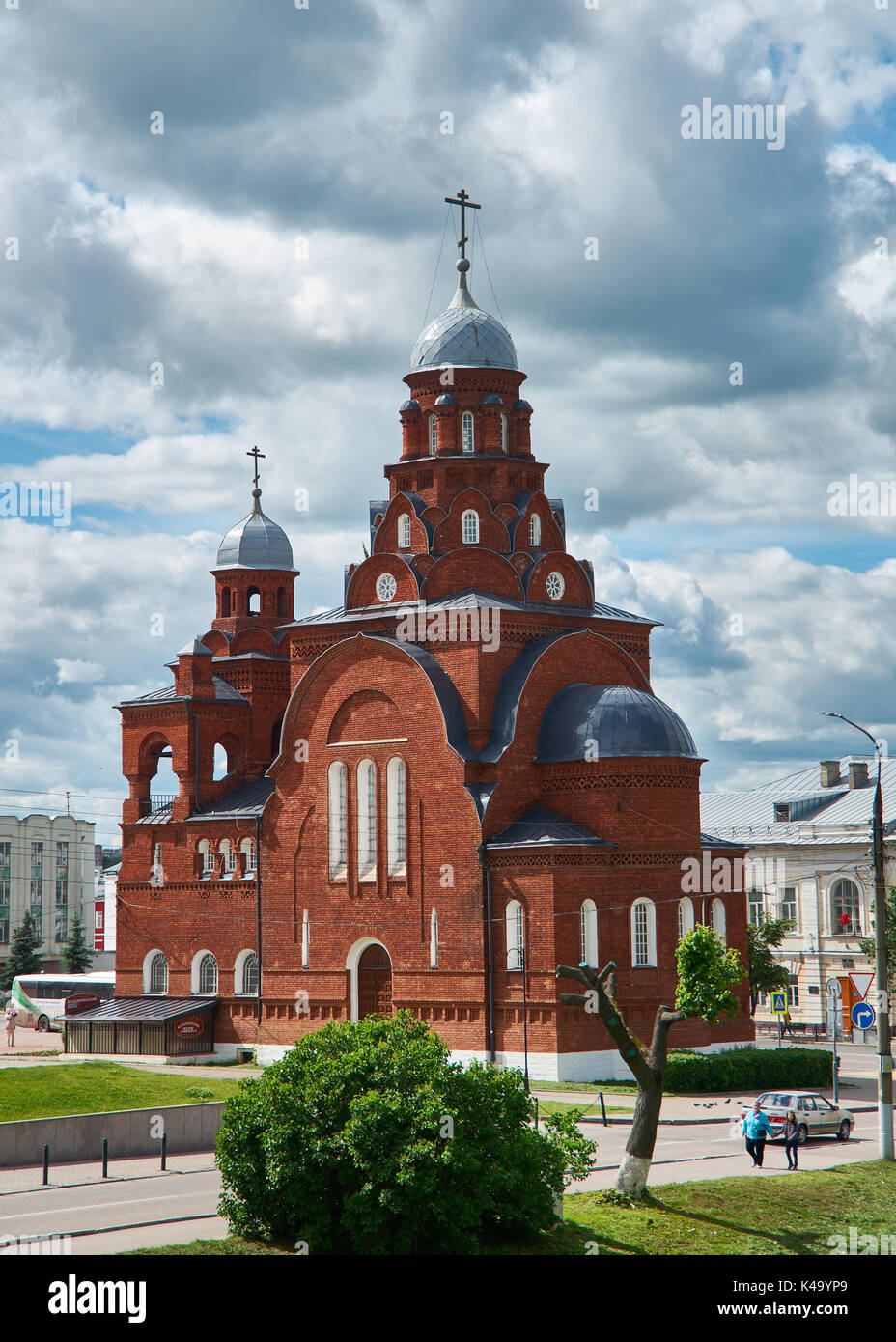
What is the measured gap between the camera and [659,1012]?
2325 centimetres

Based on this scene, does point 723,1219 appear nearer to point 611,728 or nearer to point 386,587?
point 611,728

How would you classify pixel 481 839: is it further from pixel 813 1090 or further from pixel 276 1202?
pixel 276 1202

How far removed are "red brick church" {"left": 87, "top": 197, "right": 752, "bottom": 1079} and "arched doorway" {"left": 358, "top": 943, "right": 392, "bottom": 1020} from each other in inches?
3.1

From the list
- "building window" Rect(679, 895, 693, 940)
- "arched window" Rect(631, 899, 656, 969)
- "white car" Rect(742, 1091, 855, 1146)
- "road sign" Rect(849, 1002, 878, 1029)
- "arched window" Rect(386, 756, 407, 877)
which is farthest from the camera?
"arched window" Rect(386, 756, 407, 877)

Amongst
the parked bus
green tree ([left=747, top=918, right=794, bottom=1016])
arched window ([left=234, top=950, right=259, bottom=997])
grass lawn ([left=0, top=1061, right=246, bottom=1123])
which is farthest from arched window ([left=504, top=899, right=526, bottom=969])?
the parked bus

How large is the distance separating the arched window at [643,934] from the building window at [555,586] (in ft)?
33.3

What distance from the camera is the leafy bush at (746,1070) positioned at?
127ft

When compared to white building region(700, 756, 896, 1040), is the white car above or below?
below

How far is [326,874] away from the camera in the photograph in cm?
4631

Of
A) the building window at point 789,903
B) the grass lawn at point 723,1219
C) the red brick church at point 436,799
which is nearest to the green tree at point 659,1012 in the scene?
the grass lawn at point 723,1219

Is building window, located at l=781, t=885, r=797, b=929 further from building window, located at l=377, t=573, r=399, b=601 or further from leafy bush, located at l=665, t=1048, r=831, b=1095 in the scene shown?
building window, located at l=377, t=573, r=399, b=601

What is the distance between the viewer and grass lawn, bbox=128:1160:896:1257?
19.5m
